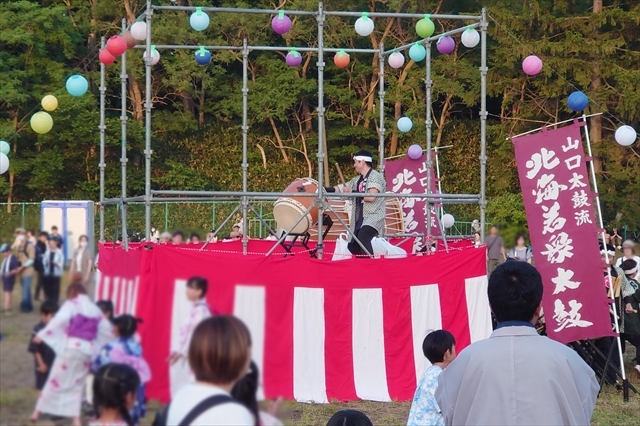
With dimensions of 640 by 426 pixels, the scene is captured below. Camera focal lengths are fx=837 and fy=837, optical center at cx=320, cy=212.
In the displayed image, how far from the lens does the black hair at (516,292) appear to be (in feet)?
10.0

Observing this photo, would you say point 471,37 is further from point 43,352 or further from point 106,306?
point 43,352

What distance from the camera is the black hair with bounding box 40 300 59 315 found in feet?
6.94

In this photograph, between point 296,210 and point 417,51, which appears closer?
point 296,210

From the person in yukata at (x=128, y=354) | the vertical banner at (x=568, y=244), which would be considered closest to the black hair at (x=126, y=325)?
the person in yukata at (x=128, y=354)

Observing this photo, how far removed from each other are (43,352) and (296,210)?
7317 mm

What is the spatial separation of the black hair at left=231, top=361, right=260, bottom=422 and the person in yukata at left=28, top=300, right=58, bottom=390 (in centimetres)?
47

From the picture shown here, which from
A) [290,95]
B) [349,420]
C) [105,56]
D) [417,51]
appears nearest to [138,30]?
[105,56]

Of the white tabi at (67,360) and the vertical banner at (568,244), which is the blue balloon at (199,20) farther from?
the white tabi at (67,360)

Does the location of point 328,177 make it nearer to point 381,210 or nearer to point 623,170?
point 623,170

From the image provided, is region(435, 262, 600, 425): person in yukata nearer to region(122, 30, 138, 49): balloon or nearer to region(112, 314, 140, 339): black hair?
region(112, 314, 140, 339): black hair

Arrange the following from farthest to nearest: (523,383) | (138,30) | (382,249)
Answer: (382,249)
(138,30)
(523,383)

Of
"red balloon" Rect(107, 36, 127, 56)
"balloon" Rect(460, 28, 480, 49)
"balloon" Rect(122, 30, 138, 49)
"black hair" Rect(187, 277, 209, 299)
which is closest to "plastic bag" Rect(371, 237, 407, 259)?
"balloon" Rect(460, 28, 480, 49)

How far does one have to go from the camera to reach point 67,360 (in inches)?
82.9

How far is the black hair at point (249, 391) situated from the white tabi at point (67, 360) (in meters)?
0.36
